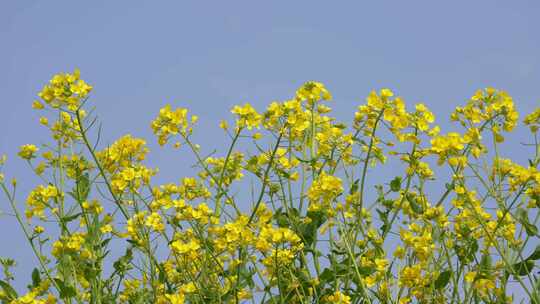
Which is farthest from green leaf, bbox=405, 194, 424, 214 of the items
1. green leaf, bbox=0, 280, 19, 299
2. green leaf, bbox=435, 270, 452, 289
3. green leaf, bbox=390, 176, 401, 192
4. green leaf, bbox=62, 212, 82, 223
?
green leaf, bbox=0, 280, 19, 299

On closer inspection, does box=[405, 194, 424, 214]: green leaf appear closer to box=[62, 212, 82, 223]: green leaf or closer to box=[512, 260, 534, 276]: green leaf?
box=[512, 260, 534, 276]: green leaf

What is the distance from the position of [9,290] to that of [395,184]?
2062 mm

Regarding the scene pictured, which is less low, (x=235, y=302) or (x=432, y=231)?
(x=432, y=231)

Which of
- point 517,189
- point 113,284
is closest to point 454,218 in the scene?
point 517,189

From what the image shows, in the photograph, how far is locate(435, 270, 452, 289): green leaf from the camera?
3.27m

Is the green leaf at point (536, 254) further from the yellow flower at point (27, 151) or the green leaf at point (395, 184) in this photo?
the yellow flower at point (27, 151)

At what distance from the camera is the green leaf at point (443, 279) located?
327 centimetres

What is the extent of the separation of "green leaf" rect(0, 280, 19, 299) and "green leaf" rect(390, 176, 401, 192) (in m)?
2.02

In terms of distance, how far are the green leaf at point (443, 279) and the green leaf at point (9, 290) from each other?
2.11 metres

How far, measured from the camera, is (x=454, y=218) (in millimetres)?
3635

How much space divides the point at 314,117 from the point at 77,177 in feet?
4.28

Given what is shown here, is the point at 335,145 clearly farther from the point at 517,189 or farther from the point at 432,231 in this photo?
the point at 517,189

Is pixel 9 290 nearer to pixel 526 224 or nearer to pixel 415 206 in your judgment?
pixel 415 206

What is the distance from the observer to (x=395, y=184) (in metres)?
3.79
